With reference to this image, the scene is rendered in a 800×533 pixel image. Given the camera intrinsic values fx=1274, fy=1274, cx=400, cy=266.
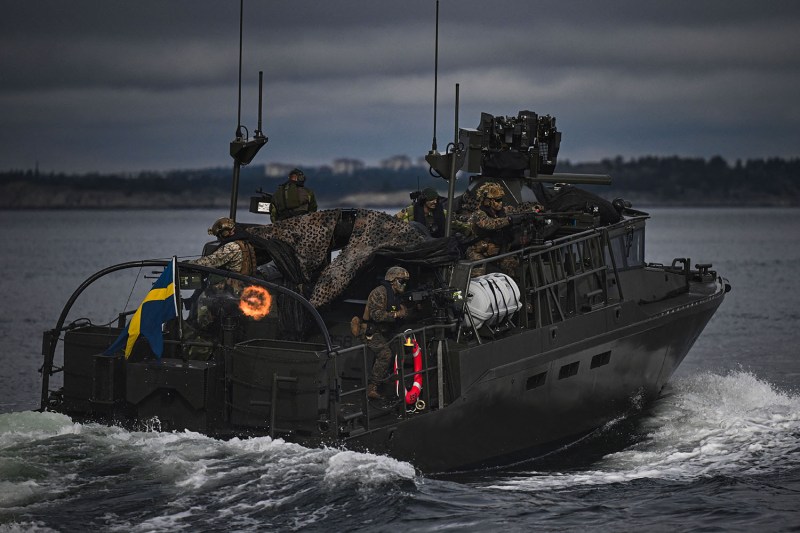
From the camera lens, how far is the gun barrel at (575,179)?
54.2 ft

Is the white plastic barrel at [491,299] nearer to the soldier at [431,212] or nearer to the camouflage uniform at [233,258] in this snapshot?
the soldier at [431,212]

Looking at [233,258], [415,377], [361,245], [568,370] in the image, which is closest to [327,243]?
[361,245]

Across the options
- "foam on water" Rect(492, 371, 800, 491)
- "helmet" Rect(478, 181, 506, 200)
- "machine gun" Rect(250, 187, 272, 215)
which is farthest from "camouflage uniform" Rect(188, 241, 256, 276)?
"foam on water" Rect(492, 371, 800, 491)

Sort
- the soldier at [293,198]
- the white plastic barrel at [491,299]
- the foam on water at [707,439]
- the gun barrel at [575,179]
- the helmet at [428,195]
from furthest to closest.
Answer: the gun barrel at [575,179]
the soldier at [293,198]
the helmet at [428,195]
the foam on water at [707,439]
the white plastic barrel at [491,299]

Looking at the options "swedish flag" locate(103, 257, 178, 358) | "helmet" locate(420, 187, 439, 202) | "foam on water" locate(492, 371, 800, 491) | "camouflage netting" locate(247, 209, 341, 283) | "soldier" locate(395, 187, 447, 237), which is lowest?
"foam on water" locate(492, 371, 800, 491)

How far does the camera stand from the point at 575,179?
672 inches

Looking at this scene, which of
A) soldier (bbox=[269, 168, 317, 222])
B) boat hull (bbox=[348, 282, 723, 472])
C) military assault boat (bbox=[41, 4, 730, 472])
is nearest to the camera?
military assault boat (bbox=[41, 4, 730, 472])

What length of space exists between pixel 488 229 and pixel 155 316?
156 inches

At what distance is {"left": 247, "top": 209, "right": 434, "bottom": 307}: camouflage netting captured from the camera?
13.7m

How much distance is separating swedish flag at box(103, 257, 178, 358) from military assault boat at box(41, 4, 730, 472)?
2cm

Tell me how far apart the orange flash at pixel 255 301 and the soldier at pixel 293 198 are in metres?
2.44

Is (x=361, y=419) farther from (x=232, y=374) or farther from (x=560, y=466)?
(x=560, y=466)

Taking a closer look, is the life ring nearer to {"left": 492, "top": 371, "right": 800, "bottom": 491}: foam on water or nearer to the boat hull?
the boat hull

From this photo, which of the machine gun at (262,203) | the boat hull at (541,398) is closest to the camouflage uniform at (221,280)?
the machine gun at (262,203)
